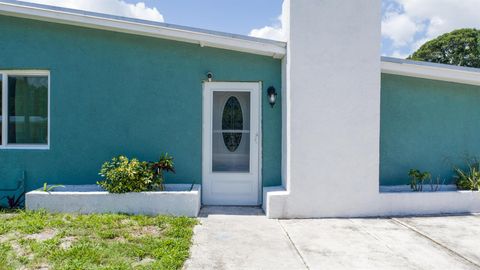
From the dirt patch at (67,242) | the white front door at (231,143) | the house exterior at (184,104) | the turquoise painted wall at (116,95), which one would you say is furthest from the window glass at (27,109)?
the white front door at (231,143)

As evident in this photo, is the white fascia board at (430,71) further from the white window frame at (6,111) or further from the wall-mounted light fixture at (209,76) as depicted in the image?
the white window frame at (6,111)

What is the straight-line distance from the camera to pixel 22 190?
22.5 ft

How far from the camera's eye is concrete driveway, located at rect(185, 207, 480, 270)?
13.4 ft

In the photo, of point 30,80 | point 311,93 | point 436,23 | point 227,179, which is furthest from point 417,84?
point 436,23

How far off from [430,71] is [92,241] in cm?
703

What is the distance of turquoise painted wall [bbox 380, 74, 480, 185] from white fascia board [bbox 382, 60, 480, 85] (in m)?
0.18

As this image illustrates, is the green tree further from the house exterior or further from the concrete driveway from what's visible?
the concrete driveway

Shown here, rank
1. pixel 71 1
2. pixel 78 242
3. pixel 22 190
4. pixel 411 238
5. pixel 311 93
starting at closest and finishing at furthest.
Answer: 1. pixel 78 242
2. pixel 411 238
3. pixel 311 93
4. pixel 22 190
5. pixel 71 1

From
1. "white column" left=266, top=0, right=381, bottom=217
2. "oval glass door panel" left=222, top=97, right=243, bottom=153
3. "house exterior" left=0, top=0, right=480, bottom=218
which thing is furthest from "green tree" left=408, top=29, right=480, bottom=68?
"oval glass door panel" left=222, top=97, right=243, bottom=153

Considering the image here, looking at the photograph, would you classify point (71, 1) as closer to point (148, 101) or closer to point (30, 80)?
point (30, 80)

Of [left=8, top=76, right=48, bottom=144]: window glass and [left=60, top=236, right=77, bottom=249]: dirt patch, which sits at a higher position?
[left=8, top=76, right=48, bottom=144]: window glass

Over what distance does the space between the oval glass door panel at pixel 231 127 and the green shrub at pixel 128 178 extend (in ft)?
4.90

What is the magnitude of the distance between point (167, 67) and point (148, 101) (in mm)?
809

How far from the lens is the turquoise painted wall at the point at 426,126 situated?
721cm
